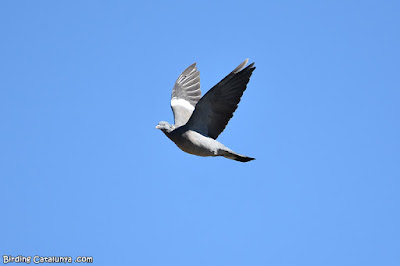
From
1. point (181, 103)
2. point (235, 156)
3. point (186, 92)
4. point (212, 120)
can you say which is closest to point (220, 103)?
point (212, 120)

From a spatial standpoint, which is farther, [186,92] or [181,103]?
[186,92]

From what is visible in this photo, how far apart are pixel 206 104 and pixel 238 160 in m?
1.48

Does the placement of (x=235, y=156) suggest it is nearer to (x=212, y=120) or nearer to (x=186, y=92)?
(x=212, y=120)

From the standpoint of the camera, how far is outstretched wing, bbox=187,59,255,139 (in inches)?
430

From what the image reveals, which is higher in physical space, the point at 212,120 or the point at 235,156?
the point at 212,120

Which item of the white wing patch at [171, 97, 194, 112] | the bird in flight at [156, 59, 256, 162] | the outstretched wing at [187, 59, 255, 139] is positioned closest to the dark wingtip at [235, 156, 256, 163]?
the bird in flight at [156, 59, 256, 162]

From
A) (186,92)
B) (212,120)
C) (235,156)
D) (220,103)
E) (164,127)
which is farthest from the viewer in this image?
(186,92)

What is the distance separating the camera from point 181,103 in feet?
44.6

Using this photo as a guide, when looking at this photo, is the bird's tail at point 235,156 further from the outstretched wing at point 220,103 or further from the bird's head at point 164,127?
the bird's head at point 164,127

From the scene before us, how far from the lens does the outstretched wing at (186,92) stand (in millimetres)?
13336

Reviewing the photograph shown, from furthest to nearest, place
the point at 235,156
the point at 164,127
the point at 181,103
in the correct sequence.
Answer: the point at 181,103, the point at 235,156, the point at 164,127

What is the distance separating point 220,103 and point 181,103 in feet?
8.10

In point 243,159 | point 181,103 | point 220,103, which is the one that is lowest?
point 243,159

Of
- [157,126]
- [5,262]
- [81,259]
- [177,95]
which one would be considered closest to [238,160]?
[157,126]
